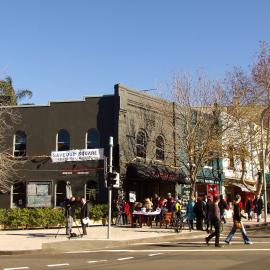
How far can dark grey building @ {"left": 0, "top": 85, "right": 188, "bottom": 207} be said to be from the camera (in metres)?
31.9

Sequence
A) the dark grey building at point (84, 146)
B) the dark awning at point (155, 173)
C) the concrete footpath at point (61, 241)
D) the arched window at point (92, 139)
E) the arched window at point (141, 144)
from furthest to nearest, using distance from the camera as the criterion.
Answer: the arched window at point (141, 144) < the arched window at point (92, 139) < the dark grey building at point (84, 146) < the dark awning at point (155, 173) < the concrete footpath at point (61, 241)

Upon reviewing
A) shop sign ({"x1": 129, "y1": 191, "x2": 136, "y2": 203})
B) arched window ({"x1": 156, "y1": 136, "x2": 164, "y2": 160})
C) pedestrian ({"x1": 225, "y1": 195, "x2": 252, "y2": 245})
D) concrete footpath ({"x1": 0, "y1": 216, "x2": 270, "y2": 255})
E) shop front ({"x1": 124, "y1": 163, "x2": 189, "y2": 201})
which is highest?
arched window ({"x1": 156, "y1": 136, "x2": 164, "y2": 160})

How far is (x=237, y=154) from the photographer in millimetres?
34906

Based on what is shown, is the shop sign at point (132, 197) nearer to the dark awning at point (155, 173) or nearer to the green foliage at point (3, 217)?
the dark awning at point (155, 173)

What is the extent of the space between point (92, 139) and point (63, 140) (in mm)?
1970

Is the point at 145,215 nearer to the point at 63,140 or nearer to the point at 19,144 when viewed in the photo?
the point at 63,140

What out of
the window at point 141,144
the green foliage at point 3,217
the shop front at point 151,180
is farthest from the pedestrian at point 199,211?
the green foliage at point 3,217

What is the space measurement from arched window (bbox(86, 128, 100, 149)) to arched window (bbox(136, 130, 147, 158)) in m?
2.71

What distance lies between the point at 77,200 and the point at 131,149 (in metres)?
11.8

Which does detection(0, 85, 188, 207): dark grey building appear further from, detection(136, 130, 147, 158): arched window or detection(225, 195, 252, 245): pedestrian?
detection(225, 195, 252, 245): pedestrian

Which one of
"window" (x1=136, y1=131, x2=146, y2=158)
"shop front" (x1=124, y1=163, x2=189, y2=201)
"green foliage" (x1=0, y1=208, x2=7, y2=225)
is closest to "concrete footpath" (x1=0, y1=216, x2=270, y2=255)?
"green foliage" (x1=0, y1=208, x2=7, y2=225)

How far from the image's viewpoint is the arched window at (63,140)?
109 ft

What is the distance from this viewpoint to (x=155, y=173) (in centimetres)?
3238

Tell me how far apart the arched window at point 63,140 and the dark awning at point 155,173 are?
4.36 metres
